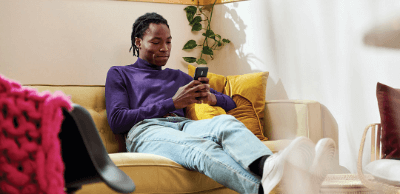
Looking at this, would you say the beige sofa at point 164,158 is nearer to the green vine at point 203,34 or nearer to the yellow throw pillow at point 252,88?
the yellow throw pillow at point 252,88

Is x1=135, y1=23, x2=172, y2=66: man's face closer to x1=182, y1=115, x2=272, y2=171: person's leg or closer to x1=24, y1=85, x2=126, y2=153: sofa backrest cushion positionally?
x1=24, y1=85, x2=126, y2=153: sofa backrest cushion

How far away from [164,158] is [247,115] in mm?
606

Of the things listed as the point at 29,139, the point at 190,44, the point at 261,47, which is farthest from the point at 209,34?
the point at 29,139

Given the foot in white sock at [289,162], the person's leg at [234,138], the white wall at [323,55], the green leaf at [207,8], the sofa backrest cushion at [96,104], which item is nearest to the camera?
the foot in white sock at [289,162]

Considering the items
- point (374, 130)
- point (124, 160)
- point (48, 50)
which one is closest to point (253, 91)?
point (374, 130)

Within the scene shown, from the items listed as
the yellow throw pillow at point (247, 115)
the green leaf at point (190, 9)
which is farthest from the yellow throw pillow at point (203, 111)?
the green leaf at point (190, 9)

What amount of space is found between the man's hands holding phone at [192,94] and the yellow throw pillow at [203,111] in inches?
4.2

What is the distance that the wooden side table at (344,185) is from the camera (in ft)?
3.46

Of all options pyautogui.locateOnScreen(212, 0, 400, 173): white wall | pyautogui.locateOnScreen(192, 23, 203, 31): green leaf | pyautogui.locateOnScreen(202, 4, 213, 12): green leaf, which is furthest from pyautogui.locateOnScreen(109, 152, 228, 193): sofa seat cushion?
pyautogui.locateOnScreen(202, 4, 213, 12): green leaf

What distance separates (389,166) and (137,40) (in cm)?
126

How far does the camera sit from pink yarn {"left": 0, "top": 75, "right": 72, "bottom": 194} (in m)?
0.37

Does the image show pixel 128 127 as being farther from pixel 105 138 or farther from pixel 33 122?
pixel 33 122

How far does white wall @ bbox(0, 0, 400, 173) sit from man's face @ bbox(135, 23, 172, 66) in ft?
1.22

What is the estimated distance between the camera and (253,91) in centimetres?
167
